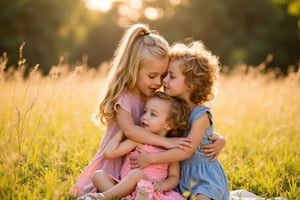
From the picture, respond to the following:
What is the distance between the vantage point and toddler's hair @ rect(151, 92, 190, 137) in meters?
3.33

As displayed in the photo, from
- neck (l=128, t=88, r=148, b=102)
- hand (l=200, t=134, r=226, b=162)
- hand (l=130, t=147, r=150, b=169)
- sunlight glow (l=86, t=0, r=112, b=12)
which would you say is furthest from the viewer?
sunlight glow (l=86, t=0, r=112, b=12)

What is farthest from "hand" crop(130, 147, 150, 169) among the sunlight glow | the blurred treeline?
the sunlight glow

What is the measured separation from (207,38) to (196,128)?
27.5 metres

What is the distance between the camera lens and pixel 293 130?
602cm

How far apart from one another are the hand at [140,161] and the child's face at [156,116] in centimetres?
20

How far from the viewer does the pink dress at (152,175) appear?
9.82ft

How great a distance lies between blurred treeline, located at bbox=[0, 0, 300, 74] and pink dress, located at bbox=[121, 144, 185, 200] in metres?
19.9

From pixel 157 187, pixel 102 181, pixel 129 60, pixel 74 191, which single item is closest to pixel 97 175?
pixel 102 181

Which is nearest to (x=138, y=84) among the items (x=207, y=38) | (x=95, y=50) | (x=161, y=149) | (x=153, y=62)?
(x=153, y=62)

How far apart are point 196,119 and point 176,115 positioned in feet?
0.55

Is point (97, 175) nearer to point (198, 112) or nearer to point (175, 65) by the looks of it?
point (198, 112)

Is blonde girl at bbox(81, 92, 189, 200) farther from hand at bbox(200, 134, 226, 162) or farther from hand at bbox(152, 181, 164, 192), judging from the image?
hand at bbox(200, 134, 226, 162)

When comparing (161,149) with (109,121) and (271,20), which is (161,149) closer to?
(109,121)

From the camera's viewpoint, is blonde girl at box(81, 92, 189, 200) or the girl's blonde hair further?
the girl's blonde hair
